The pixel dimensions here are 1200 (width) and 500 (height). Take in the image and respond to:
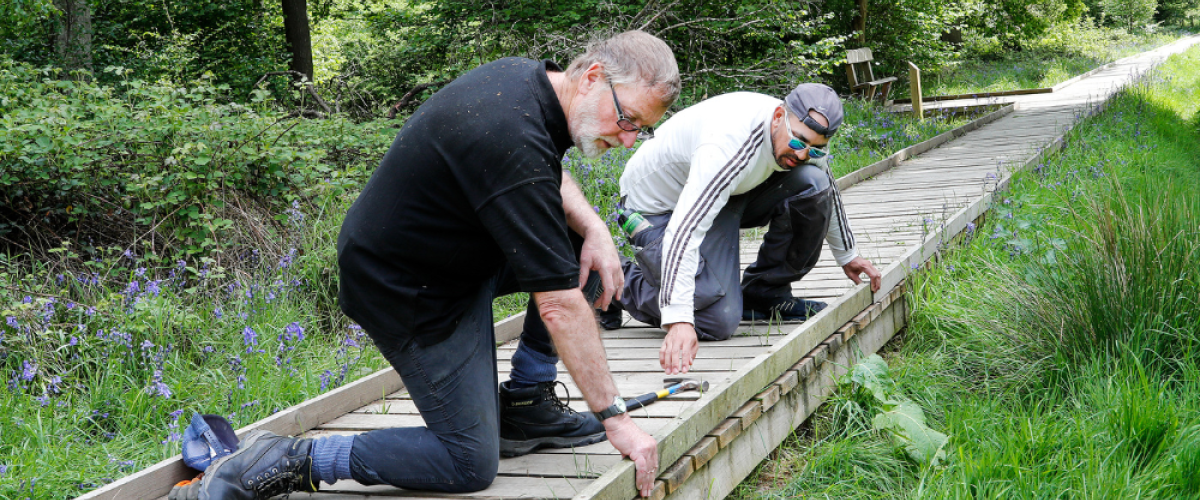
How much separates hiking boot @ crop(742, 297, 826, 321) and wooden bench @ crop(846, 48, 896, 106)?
11413 millimetres

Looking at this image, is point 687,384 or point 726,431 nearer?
point 726,431

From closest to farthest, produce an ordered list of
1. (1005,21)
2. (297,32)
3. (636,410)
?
(636,410)
(297,32)
(1005,21)

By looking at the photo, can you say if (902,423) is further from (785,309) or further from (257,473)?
(257,473)

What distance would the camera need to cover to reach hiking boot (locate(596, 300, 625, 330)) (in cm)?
445

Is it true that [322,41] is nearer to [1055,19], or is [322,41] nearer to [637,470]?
[637,470]

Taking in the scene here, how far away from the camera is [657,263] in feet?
12.9

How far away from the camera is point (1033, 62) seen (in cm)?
2845

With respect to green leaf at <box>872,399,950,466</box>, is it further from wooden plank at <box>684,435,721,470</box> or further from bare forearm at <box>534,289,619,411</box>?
bare forearm at <box>534,289,619,411</box>

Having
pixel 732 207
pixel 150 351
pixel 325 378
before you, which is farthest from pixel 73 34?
pixel 732 207

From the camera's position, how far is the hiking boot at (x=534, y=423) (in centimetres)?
296

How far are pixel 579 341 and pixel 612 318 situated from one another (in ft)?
7.06

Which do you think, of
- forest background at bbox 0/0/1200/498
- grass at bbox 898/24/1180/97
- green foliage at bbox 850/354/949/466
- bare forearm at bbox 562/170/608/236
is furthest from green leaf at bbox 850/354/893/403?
grass at bbox 898/24/1180/97

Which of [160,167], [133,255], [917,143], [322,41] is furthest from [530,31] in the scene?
[322,41]

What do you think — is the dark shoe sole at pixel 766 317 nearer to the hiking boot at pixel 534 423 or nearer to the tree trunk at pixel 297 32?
the hiking boot at pixel 534 423
